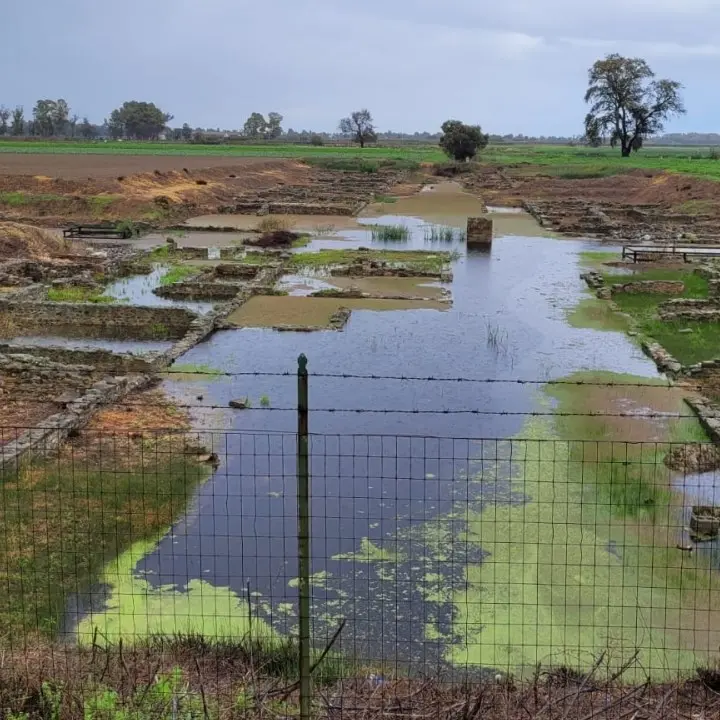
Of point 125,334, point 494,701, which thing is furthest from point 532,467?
point 125,334

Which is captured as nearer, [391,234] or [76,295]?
[76,295]

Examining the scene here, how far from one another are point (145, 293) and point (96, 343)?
5197 mm

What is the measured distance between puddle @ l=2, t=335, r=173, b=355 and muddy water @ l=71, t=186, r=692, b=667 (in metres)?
1.17

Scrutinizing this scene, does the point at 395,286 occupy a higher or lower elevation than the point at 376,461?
higher

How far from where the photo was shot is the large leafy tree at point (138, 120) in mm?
170375

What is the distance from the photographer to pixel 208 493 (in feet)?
34.3

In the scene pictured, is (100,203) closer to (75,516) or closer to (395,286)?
(395,286)

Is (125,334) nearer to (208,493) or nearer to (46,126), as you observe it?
(208,493)

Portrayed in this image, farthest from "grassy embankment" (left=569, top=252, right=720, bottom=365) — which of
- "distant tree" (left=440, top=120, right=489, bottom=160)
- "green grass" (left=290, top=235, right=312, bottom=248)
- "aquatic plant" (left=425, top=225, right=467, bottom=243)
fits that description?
"distant tree" (left=440, top=120, right=489, bottom=160)

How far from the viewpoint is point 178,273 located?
26000 mm

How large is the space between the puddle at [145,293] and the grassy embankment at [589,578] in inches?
461

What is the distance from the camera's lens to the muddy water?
27.0 feet

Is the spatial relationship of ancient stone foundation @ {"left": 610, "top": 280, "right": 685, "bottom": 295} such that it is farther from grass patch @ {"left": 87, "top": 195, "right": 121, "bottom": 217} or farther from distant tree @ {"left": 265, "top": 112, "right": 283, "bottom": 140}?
distant tree @ {"left": 265, "top": 112, "right": 283, "bottom": 140}

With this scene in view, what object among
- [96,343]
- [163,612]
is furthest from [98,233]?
[163,612]
